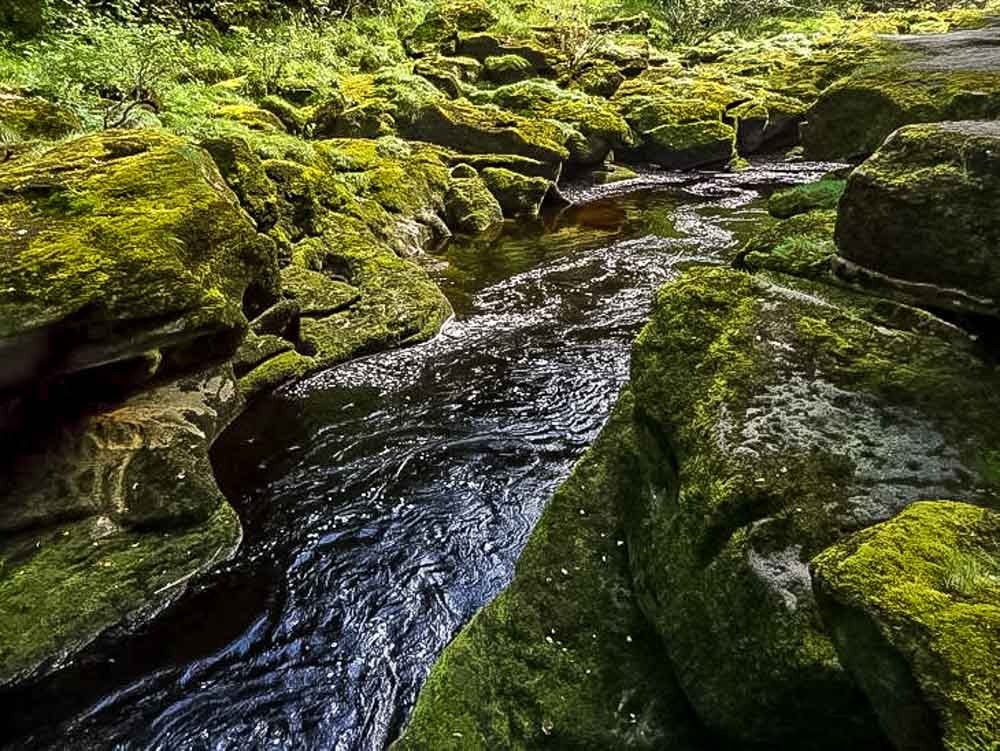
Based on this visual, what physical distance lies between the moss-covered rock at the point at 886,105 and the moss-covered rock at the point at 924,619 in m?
3.28

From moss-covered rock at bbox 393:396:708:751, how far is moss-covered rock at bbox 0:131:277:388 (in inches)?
140

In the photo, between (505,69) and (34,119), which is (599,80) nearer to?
(505,69)

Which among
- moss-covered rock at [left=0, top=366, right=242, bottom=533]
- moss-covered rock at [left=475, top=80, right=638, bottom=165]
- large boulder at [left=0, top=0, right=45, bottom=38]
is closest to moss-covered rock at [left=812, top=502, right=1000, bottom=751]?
moss-covered rock at [left=0, top=366, right=242, bottom=533]

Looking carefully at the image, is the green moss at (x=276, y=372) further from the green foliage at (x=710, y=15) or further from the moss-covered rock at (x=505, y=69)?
the green foliage at (x=710, y=15)

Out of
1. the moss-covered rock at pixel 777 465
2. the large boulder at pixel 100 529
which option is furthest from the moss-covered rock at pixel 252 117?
the moss-covered rock at pixel 777 465

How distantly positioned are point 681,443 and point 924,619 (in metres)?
1.49

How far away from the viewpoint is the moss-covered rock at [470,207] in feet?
50.1

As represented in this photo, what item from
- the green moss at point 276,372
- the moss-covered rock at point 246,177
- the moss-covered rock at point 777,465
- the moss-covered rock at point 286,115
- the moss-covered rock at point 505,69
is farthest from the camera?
the moss-covered rock at point 505,69

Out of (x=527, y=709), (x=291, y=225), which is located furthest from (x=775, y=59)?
(x=527, y=709)

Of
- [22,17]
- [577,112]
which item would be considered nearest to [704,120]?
[577,112]

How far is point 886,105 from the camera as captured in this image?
204 inches

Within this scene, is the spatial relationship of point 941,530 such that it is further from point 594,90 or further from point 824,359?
point 594,90

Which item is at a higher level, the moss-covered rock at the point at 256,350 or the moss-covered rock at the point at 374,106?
the moss-covered rock at the point at 374,106

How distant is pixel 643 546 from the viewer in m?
3.43
